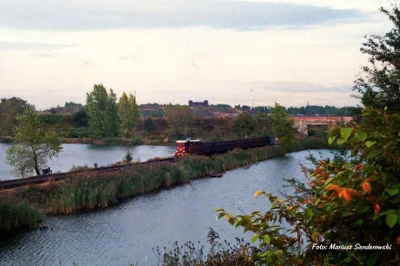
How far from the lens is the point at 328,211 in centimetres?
356

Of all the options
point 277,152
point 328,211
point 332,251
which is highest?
point 328,211

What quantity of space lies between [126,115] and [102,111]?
19.5 ft

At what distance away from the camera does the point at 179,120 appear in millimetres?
102875

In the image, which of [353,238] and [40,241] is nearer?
[353,238]

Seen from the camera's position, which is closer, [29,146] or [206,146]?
[29,146]

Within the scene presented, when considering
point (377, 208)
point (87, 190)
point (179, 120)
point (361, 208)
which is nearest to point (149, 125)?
point (179, 120)

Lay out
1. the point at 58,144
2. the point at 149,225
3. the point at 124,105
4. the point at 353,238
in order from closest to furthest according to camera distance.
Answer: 1. the point at 353,238
2. the point at 149,225
3. the point at 58,144
4. the point at 124,105

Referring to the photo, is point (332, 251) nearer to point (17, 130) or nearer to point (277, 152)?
point (17, 130)

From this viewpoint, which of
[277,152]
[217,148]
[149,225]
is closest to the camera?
[149,225]

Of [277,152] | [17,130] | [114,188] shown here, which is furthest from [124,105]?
[114,188]

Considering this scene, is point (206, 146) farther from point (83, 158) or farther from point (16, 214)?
point (16, 214)

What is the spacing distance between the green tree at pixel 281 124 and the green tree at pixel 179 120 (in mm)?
31093

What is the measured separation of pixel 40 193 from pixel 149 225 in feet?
23.3

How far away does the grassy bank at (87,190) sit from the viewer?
20.7 meters
